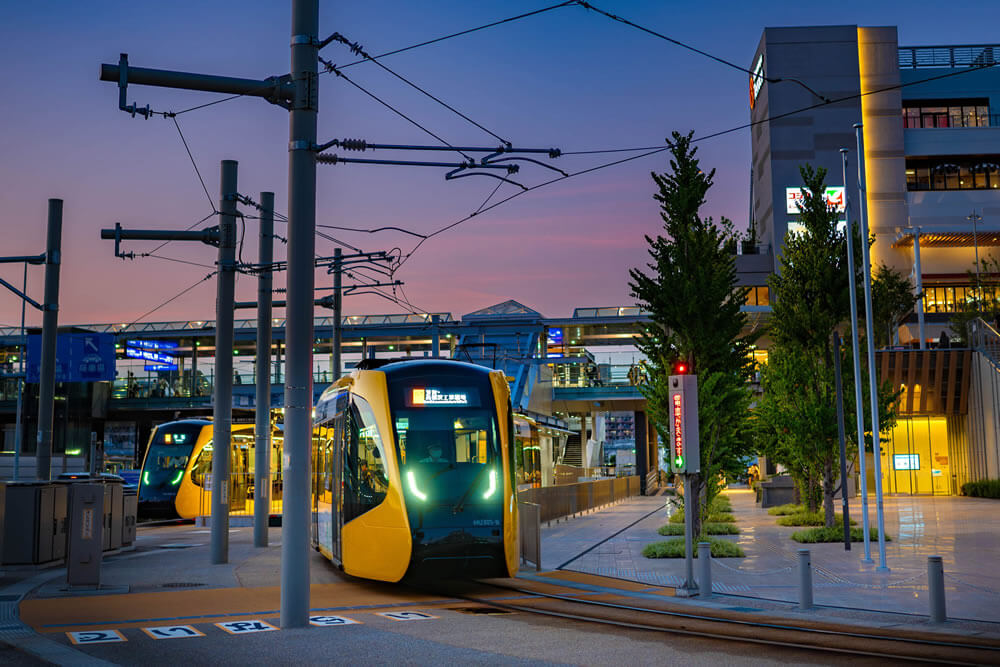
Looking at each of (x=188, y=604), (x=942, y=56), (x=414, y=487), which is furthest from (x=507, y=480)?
Answer: (x=942, y=56)

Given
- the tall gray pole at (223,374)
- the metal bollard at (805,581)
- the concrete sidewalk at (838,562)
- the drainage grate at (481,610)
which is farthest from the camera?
the tall gray pole at (223,374)

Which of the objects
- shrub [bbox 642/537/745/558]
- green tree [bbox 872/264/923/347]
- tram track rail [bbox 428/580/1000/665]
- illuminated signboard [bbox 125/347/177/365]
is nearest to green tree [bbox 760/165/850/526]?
shrub [bbox 642/537/745/558]

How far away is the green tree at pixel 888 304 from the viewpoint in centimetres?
4731

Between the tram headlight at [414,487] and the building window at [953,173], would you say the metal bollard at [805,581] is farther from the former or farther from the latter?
the building window at [953,173]

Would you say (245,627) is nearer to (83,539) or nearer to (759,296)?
(83,539)

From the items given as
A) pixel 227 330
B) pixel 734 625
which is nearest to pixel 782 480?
pixel 227 330

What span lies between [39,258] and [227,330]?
6704 mm

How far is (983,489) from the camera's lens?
4247 centimetres

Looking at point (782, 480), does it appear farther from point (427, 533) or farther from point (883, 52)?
point (883, 52)

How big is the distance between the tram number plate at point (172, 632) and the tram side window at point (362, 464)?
361cm

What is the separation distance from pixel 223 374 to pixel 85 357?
760 inches

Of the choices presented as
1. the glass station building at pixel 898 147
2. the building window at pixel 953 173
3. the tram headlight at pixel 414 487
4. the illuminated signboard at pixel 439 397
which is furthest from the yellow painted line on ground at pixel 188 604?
the building window at pixel 953 173

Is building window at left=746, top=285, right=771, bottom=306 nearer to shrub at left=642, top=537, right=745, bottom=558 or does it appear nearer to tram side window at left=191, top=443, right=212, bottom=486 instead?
tram side window at left=191, top=443, right=212, bottom=486

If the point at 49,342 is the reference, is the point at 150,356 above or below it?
above
